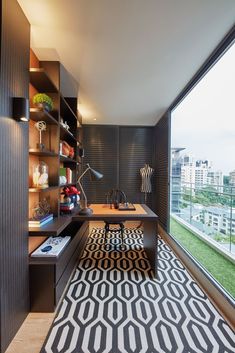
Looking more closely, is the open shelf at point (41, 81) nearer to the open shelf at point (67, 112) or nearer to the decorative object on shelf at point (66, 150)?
the open shelf at point (67, 112)

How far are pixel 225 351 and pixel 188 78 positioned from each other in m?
2.81

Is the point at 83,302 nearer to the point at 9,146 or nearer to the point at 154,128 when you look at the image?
the point at 9,146

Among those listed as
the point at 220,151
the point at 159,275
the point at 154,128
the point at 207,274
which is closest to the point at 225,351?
the point at 207,274

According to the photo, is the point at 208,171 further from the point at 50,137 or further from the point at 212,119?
the point at 50,137

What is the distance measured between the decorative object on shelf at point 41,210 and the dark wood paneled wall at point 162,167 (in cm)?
238

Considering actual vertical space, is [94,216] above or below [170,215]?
above

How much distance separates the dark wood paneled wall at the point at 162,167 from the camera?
12.7ft

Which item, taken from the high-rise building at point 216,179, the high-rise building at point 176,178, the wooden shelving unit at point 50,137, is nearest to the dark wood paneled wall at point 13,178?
the wooden shelving unit at point 50,137

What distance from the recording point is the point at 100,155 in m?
4.89

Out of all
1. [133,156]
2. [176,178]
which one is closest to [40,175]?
[176,178]

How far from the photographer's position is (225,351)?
1377mm

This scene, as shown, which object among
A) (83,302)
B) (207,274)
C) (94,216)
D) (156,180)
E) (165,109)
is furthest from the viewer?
(156,180)

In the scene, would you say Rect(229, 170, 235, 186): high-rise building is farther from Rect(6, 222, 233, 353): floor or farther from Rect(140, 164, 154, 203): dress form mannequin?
→ Rect(140, 164, 154, 203): dress form mannequin

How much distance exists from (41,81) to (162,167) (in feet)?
9.49
